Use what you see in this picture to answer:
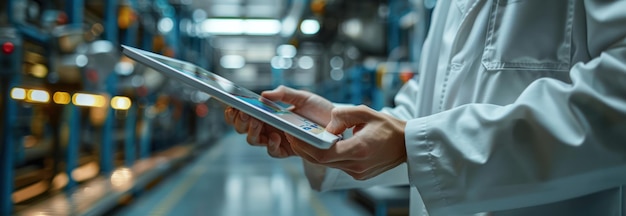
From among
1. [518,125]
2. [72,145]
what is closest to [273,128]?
[518,125]

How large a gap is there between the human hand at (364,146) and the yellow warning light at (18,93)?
314cm

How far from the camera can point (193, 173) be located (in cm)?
858

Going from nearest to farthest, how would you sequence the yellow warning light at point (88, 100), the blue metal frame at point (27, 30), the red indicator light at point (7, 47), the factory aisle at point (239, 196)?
the red indicator light at point (7, 47)
the blue metal frame at point (27, 30)
the yellow warning light at point (88, 100)
the factory aisle at point (239, 196)

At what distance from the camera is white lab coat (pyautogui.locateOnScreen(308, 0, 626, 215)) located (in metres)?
0.96

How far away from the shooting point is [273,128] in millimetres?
1369

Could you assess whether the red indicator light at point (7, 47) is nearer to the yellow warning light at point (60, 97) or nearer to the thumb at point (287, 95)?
the yellow warning light at point (60, 97)

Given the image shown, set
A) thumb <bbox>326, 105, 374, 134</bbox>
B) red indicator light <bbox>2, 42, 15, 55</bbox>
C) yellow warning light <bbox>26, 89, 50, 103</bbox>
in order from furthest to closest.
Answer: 1. yellow warning light <bbox>26, 89, 50, 103</bbox>
2. red indicator light <bbox>2, 42, 15, 55</bbox>
3. thumb <bbox>326, 105, 374, 134</bbox>

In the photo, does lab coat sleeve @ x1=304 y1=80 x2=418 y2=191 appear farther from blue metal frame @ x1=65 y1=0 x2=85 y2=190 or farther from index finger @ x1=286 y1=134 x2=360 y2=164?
blue metal frame @ x1=65 y1=0 x2=85 y2=190

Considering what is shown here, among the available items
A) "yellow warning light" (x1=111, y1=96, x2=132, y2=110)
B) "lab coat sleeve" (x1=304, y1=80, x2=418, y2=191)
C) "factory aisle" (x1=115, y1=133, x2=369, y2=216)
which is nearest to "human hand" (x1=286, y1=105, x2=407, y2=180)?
"lab coat sleeve" (x1=304, y1=80, x2=418, y2=191)

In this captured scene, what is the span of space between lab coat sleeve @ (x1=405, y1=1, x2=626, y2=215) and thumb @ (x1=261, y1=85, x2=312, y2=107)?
21.8 inches

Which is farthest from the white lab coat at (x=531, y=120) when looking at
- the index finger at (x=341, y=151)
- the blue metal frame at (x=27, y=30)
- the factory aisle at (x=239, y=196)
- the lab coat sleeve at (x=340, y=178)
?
the factory aisle at (x=239, y=196)

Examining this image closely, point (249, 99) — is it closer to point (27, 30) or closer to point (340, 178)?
point (340, 178)

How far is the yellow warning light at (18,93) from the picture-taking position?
352cm

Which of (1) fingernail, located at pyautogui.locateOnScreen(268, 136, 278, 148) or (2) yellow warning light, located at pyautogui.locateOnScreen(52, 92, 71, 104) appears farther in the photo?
(2) yellow warning light, located at pyautogui.locateOnScreen(52, 92, 71, 104)
